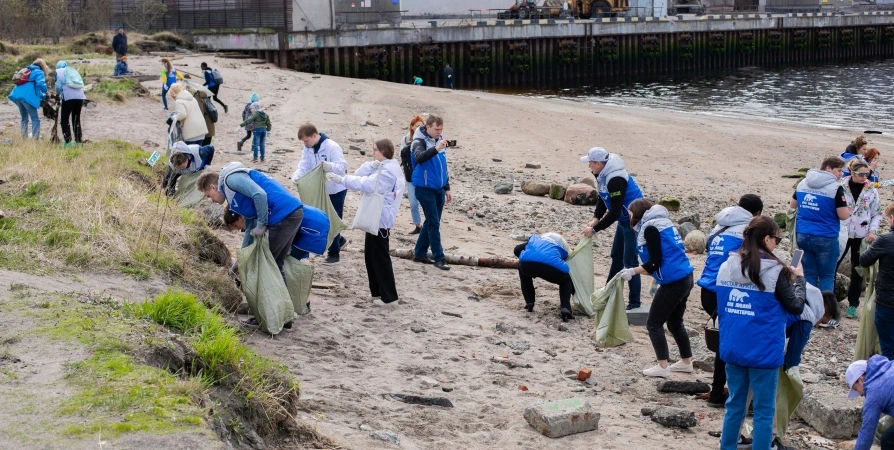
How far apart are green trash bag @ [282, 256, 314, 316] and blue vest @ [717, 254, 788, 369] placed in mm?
3535

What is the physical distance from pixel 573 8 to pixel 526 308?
48.4 m

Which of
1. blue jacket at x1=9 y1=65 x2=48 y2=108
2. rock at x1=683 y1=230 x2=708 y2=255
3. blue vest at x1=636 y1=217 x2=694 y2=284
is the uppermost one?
blue jacket at x1=9 y1=65 x2=48 y2=108

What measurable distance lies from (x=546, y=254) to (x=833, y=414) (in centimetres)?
311

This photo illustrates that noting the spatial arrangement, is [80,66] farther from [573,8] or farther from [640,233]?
[573,8]

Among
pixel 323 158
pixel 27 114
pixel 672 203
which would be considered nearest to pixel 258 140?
pixel 27 114

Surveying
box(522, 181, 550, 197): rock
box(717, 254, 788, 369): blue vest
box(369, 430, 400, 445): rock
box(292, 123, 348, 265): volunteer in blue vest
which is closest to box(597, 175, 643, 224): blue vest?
box(292, 123, 348, 265): volunteer in blue vest

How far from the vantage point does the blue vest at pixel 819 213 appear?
27.9ft

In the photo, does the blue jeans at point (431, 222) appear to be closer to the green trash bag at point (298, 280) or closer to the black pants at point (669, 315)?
the green trash bag at point (298, 280)

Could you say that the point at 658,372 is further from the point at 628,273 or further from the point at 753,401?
the point at 753,401

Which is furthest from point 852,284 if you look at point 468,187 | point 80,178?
point 80,178

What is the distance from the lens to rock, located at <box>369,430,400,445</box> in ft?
18.1

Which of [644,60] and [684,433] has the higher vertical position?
[644,60]

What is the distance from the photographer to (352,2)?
50688 millimetres

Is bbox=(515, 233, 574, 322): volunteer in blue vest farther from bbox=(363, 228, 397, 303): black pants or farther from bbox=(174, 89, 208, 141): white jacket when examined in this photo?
bbox=(174, 89, 208, 141): white jacket
